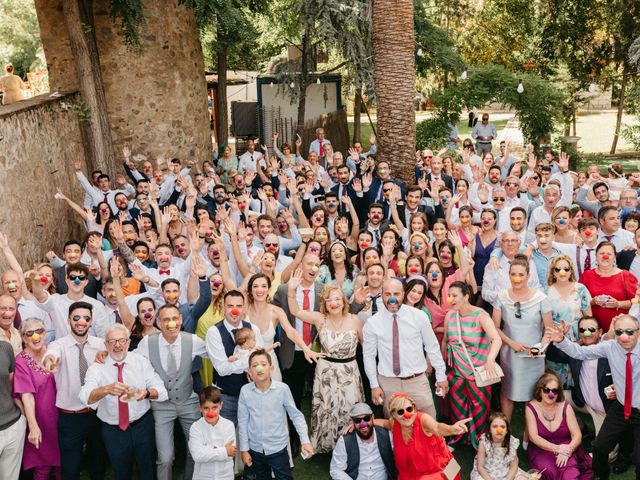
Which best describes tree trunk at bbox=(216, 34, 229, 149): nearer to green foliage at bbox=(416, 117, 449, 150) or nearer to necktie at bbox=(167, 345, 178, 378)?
green foliage at bbox=(416, 117, 449, 150)

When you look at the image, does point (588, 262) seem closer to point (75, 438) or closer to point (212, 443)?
point (212, 443)

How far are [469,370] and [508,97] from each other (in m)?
12.1

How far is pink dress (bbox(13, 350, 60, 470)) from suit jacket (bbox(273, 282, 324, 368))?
2.01 metres

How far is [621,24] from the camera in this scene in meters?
22.4

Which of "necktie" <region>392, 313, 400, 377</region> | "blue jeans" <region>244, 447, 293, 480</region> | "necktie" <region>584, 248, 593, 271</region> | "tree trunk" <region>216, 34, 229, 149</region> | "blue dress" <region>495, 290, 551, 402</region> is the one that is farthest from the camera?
"tree trunk" <region>216, 34, 229, 149</region>

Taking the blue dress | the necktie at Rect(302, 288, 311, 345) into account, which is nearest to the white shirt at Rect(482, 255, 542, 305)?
the blue dress

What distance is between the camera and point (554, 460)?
5.87 m

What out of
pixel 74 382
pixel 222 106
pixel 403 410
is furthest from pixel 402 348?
pixel 222 106

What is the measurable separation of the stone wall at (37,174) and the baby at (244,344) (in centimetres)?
394

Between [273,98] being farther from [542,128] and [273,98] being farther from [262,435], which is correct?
[262,435]

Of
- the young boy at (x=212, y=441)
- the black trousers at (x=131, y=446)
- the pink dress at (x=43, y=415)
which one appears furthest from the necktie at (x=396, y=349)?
the pink dress at (x=43, y=415)

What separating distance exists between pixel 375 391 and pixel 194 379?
164cm

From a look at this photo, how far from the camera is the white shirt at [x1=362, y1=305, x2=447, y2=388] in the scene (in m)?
6.02

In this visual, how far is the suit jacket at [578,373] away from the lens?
20.3 feet
